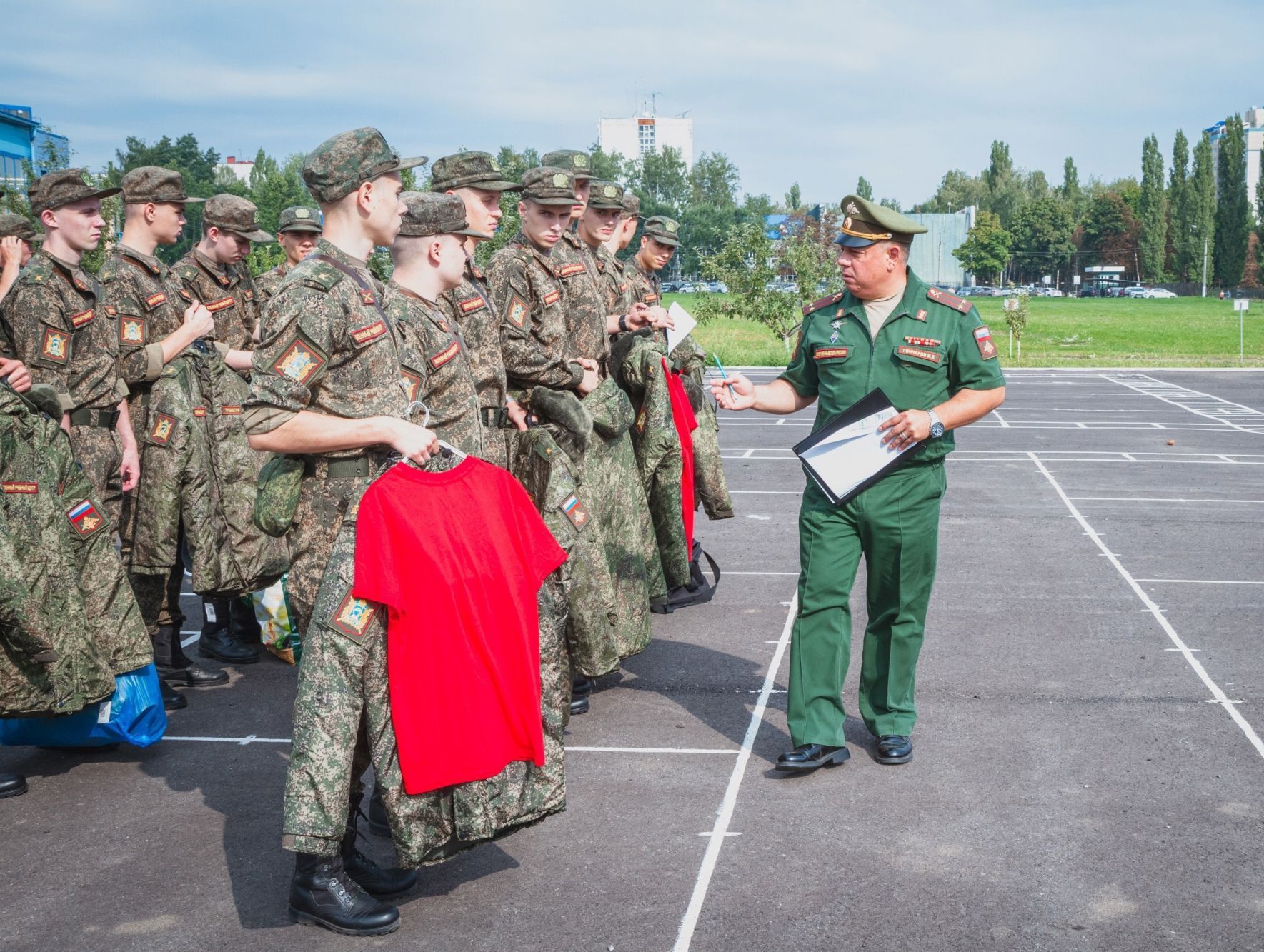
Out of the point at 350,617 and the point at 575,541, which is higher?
the point at 350,617

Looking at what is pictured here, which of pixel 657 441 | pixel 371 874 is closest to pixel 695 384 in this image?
pixel 657 441

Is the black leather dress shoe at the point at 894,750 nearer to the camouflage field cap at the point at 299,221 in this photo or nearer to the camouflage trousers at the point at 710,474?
the camouflage trousers at the point at 710,474

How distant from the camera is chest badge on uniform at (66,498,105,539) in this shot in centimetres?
560

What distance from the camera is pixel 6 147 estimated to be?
52750mm

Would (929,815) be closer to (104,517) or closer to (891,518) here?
(891,518)

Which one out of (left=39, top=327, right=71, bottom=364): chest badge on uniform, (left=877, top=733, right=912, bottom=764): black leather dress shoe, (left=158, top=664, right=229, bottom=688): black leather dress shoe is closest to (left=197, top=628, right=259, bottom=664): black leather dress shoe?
(left=158, top=664, right=229, bottom=688): black leather dress shoe

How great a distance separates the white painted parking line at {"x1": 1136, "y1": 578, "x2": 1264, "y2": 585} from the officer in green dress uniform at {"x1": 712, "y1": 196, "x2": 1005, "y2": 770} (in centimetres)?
410

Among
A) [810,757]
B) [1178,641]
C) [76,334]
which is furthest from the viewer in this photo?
[1178,641]

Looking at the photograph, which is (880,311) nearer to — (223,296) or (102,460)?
(102,460)

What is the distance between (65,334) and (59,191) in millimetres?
672

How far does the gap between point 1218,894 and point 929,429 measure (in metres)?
1.98

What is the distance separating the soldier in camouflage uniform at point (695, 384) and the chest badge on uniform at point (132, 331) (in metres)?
3.34

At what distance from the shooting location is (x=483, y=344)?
5.70 metres

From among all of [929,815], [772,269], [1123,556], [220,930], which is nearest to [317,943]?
[220,930]
